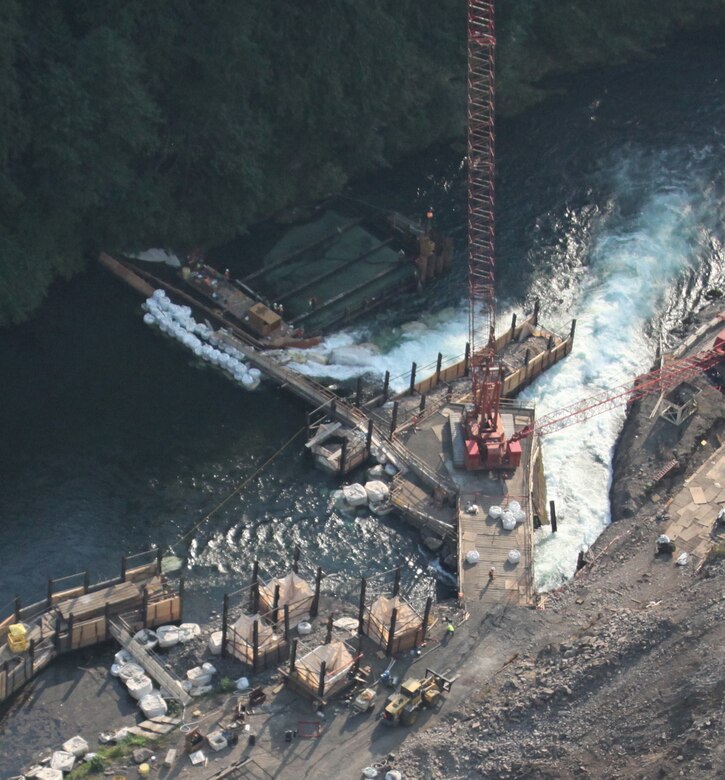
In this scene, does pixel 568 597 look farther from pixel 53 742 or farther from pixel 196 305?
pixel 196 305

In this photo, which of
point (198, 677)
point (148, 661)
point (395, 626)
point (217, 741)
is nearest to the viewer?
point (217, 741)

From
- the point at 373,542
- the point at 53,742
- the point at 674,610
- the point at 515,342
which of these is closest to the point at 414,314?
the point at 515,342

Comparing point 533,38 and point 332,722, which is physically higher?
point 533,38

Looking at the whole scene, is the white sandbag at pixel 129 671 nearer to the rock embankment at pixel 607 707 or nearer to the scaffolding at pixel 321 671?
the scaffolding at pixel 321 671

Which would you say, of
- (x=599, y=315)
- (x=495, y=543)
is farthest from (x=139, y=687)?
(x=599, y=315)

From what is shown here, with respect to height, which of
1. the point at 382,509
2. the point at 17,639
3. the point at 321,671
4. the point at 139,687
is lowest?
the point at 139,687

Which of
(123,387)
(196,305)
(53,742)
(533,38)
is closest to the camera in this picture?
(53,742)

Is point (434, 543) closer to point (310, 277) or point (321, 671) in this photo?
point (321, 671)

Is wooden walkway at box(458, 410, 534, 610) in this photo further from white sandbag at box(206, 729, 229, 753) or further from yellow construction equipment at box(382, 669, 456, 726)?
white sandbag at box(206, 729, 229, 753)
